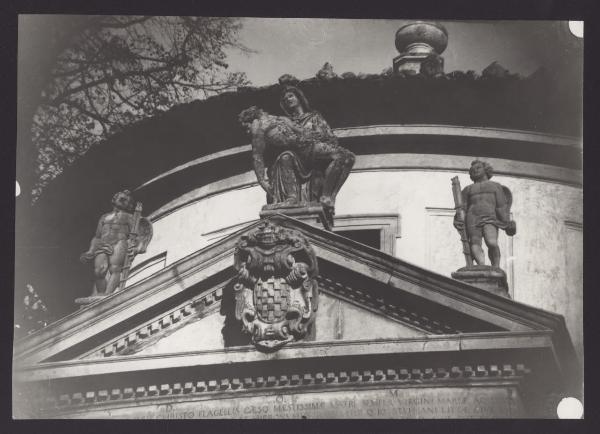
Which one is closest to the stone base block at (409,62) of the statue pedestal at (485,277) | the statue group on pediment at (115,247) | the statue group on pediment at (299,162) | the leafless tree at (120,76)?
the leafless tree at (120,76)

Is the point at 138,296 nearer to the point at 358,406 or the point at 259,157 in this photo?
the point at 259,157

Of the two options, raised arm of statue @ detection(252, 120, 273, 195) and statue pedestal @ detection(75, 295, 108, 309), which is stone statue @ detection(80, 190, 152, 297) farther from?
raised arm of statue @ detection(252, 120, 273, 195)

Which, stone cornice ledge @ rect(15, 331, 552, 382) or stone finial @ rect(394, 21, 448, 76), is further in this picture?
stone finial @ rect(394, 21, 448, 76)

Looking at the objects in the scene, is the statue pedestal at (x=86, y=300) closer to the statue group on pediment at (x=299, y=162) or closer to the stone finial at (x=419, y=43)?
the statue group on pediment at (x=299, y=162)

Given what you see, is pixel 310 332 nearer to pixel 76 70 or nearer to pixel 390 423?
pixel 390 423

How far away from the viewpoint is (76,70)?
23234 mm

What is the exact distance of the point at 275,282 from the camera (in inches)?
779

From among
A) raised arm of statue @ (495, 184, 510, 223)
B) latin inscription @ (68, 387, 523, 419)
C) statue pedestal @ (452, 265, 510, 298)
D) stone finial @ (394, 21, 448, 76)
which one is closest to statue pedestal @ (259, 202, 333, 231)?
statue pedestal @ (452, 265, 510, 298)

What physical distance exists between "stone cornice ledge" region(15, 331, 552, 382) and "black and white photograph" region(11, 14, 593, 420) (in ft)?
0.09

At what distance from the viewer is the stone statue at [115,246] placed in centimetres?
2147

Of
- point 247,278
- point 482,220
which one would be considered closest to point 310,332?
point 247,278

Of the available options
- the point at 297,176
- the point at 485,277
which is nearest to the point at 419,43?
the point at 297,176

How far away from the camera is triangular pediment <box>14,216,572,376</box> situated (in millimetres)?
19297

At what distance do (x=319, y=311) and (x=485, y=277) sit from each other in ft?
6.92
